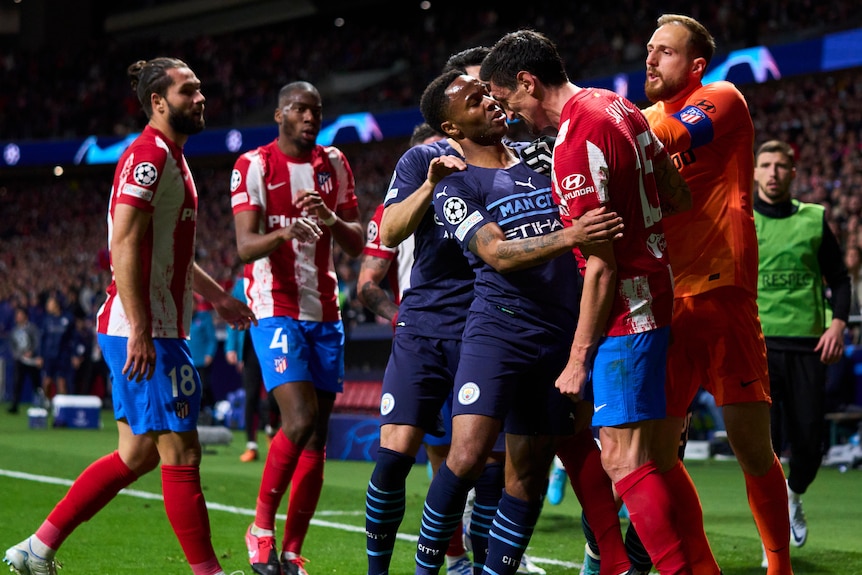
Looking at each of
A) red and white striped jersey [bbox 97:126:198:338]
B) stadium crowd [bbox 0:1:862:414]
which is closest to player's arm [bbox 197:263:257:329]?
red and white striped jersey [bbox 97:126:198:338]

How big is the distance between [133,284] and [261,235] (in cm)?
137

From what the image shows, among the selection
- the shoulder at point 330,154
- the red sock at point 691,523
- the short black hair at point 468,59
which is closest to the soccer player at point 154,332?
the short black hair at point 468,59

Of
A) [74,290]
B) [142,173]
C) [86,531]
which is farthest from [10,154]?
[142,173]

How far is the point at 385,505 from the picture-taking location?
188 inches

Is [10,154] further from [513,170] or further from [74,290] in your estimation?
[513,170]

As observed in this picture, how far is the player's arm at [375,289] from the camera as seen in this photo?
591cm

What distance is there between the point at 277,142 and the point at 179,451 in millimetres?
2252

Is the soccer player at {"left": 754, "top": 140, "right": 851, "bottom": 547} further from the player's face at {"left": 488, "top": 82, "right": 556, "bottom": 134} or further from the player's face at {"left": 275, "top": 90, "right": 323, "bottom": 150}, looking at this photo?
the player's face at {"left": 488, "top": 82, "right": 556, "bottom": 134}

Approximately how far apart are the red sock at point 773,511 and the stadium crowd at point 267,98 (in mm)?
14336

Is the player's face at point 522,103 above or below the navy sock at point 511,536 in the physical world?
above

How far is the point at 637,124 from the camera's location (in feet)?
13.3

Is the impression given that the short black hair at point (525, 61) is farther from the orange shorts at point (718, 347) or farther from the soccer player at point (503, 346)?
the orange shorts at point (718, 347)

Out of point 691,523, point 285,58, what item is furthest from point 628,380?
point 285,58

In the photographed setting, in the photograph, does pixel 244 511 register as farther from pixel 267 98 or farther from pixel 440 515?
pixel 267 98
